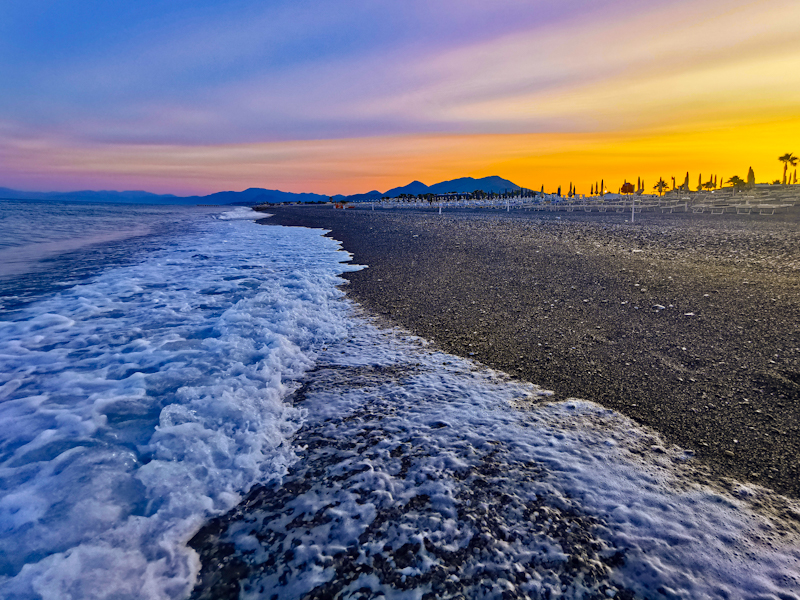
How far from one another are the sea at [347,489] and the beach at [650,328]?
0.32 meters

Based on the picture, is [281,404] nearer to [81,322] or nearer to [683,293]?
[81,322]

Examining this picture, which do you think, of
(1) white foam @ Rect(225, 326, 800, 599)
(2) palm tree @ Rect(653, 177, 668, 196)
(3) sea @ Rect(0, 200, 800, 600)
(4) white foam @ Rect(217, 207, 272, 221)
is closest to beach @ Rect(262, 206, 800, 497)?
(3) sea @ Rect(0, 200, 800, 600)

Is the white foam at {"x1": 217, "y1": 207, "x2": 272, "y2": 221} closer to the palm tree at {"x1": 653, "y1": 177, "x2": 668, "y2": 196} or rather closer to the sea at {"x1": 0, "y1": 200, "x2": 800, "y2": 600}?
the sea at {"x1": 0, "y1": 200, "x2": 800, "y2": 600}

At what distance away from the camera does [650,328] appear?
231 inches

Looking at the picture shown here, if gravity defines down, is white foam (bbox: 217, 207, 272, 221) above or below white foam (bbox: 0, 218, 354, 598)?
above

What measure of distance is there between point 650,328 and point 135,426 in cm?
697

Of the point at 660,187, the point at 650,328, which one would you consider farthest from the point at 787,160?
the point at 650,328

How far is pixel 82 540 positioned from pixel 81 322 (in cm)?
635

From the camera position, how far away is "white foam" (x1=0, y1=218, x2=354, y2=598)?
253 cm

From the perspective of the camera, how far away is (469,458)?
10.9ft

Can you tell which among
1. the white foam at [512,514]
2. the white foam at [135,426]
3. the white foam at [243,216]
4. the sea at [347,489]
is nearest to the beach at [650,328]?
the sea at [347,489]

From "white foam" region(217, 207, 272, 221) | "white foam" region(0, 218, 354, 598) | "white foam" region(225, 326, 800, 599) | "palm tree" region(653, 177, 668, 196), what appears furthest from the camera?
"palm tree" region(653, 177, 668, 196)

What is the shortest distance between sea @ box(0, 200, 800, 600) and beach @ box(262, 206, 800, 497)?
32cm

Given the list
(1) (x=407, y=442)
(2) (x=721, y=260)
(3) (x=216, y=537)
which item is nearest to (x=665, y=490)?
(1) (x=407, y=442)
